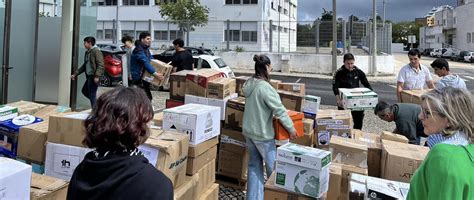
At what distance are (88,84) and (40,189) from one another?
5310 millimetres

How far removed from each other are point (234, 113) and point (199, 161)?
4.24 ft

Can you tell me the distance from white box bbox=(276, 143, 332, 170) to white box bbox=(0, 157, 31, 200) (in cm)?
193

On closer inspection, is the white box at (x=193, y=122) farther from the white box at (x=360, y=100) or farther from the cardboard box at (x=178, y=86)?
the white box at (x=360, y=100)

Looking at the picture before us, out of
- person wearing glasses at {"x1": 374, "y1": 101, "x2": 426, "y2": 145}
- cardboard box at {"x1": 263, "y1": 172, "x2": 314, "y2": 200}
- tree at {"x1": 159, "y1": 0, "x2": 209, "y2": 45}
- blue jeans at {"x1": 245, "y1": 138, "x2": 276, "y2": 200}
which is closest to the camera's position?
cardboard box at {"x1": 263, "y1": 172, "x2": 314, "y2": 200}

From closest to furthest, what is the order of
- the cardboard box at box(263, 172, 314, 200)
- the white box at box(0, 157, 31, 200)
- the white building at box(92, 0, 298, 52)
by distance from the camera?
the white box at box(0, 157, 31, 200)
the cardboard box at box(263, 172, 314, 200)
the white building at box(92, 0, 298, 52)

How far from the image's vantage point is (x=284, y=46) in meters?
24.8

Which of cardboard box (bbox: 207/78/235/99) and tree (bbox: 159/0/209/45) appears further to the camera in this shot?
tree (bbox: 159/0/209/45)

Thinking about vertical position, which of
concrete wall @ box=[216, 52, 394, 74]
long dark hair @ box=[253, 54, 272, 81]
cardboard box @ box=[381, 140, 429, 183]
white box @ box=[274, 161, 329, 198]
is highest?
concrete wall @ box=[216, 52, 394, 74]

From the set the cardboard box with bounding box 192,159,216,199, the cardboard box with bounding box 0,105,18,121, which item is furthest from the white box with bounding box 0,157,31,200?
the cardboard box with bounding box 192,159,216,199

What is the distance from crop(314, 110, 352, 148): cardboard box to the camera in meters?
4.74

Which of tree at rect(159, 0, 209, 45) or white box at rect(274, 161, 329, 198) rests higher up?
tree at rect(159, 0, 209, 45)

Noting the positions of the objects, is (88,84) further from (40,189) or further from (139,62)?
(40,189)

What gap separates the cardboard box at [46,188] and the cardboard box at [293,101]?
123 inches

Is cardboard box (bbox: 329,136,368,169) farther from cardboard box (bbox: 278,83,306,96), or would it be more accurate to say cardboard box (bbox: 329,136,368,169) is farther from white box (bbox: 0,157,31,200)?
white box (bbox: 0,157,31,200)
